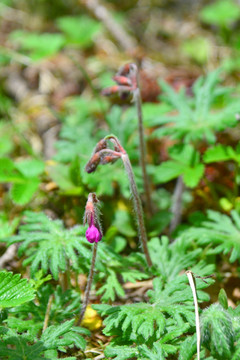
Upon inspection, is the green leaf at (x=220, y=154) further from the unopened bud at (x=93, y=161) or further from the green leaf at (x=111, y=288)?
the green leaf at (x=111, y=288)

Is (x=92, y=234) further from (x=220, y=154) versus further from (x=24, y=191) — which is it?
(x=220, y=154)

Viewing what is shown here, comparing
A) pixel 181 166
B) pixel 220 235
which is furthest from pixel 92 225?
pixel 181 166

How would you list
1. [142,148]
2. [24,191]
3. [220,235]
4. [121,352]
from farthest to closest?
[24,191]
[142,148]
[220,235]
[121,352]

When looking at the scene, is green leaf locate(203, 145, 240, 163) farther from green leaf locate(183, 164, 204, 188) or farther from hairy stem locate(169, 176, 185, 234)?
hairy stem locate(169, 176, 185, 234)

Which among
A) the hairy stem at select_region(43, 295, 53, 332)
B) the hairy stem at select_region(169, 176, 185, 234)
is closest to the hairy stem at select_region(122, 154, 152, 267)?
the hairy stem at select_region(43, 295, 53, 332)

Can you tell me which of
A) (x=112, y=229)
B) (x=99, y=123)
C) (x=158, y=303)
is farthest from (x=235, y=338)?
(x=99, y=123)

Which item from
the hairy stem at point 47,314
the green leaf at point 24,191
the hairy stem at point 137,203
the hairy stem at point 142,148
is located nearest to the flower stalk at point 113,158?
the hairy stem at point 137,203

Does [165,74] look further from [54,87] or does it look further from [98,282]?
[98,282]
